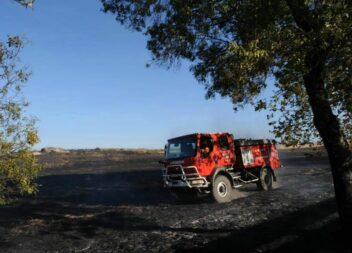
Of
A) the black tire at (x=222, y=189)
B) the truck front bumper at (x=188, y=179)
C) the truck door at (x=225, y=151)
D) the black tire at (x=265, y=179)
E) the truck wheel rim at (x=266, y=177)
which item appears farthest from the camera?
the truck wheel rim at (x=266, y=177)

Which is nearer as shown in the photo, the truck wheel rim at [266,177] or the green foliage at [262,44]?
the green foliage at [262,44]

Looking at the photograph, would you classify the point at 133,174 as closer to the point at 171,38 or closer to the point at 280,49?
the point at 171,38

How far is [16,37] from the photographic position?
33.4ft

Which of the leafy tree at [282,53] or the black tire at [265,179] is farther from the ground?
the leafy tree at [282,53]

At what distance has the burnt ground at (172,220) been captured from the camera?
13289 mm

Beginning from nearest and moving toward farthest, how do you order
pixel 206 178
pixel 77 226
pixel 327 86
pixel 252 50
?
pixel 252 50, pixel 327 86, pixel 77 226, pixel 206 178

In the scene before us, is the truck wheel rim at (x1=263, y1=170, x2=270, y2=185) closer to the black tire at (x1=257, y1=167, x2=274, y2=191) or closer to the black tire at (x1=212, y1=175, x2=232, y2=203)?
the black tire at (x1=257, y1=167, x2=274, y2=191)

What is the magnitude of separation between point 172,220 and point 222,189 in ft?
13.3

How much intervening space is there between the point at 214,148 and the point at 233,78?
29.0 feet

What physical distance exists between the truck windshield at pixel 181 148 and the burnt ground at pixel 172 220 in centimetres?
198

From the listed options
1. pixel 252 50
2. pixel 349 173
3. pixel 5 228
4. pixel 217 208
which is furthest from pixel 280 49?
pixel 5 228

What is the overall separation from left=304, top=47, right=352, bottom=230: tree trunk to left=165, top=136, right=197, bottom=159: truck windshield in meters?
8.35

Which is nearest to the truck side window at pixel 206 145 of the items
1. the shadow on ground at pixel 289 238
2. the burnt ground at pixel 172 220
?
the burnt ground at pixel 172 220

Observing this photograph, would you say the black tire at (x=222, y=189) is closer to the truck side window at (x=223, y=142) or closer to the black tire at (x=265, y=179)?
the truck side window at (x=223, y=142)
